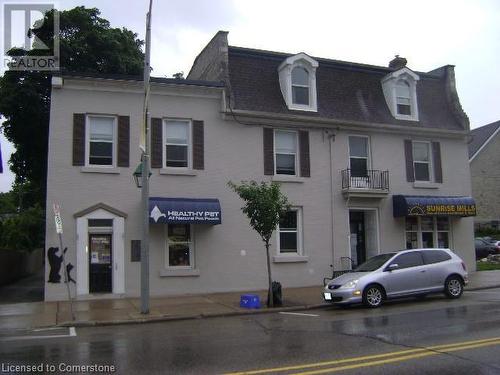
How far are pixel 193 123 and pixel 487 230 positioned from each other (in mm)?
35635

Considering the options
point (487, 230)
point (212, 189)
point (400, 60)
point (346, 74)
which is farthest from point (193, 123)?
point (487, 230)

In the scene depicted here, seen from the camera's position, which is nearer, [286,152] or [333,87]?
[286,152]

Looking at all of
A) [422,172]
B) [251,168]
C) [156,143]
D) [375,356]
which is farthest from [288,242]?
[375,356]

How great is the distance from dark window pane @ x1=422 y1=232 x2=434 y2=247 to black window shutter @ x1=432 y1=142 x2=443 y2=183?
2.36 meters

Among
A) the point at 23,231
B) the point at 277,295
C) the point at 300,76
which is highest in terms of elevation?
the point at 300,76

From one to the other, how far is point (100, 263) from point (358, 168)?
1086cm

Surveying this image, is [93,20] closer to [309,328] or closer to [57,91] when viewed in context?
[57,91]

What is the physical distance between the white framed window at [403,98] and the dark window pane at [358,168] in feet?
10.1

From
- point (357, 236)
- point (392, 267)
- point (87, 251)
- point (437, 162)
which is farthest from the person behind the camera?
point (437, 162)

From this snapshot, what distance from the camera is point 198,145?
19.4 m

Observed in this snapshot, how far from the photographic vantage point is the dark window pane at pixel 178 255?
744 inches

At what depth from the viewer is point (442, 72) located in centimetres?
2523

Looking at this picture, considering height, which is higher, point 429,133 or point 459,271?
point 429,133

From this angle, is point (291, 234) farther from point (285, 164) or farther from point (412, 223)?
point (412, 223)
